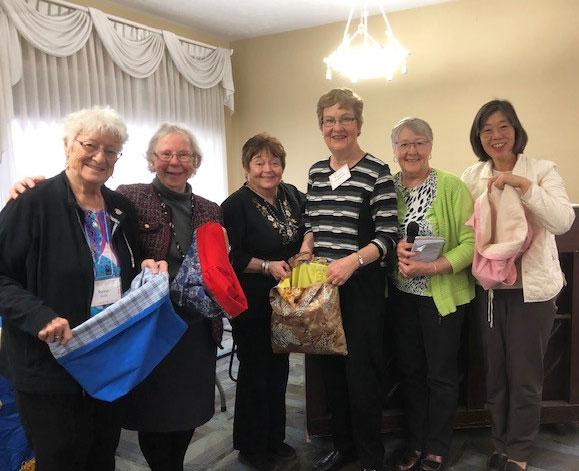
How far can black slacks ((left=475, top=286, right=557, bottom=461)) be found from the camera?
1866mm

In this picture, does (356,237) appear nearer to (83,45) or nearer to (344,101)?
(344,101)

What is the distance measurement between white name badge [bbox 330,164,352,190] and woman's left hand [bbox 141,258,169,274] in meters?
0.71

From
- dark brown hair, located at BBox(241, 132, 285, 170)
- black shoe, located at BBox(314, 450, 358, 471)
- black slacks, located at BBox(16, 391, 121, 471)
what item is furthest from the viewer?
black shoe, located at BBox(314, 450, 358, 471)

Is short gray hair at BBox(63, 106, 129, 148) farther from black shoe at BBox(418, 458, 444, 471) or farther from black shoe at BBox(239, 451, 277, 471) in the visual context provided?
black shoe at BBox(418, 458, 444, 471)

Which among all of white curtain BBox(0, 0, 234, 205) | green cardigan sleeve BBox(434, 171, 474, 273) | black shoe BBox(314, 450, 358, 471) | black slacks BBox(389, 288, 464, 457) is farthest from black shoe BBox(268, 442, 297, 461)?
white curtain BBox(0, 0, 234, 205)

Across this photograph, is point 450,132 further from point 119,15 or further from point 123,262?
point 123,262

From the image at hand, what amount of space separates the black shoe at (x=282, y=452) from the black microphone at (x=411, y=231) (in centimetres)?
114

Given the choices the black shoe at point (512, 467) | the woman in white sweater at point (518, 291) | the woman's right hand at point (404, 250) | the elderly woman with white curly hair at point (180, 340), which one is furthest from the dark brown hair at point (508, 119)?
the black shoe at point (512, 467)

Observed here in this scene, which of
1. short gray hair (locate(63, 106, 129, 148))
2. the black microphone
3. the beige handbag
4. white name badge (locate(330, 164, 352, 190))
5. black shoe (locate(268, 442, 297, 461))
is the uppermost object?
short gray hair (locate(63, 106, 129, 148))

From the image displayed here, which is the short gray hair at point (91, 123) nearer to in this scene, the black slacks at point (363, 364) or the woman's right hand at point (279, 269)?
the woman's right hand at point (279, 269)

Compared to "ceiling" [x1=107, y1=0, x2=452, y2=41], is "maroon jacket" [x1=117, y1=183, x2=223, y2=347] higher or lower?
lower

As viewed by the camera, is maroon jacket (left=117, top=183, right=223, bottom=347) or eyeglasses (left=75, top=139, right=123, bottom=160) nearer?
eyeglasses (left=75, top=139, right=123, bottom=160)

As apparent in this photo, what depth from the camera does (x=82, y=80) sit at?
3.69 metres

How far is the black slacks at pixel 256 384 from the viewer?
1.95 metres
